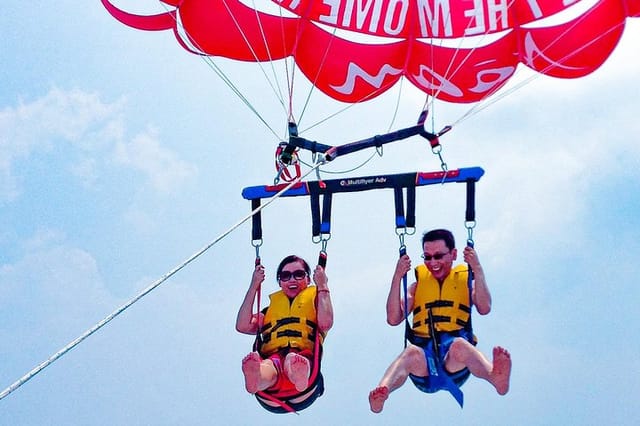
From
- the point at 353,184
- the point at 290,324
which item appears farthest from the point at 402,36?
the point at 290,324

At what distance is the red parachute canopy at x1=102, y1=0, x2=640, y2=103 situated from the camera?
6648mm

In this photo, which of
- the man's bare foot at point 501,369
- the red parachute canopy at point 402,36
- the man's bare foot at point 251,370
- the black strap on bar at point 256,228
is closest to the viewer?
the man's bare foot at point 501,369

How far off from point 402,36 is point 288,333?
2.77 metres

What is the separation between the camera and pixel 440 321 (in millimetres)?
5383

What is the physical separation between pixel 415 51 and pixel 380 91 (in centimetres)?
44

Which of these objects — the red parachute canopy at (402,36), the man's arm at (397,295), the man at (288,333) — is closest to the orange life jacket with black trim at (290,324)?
the man at (288,333)

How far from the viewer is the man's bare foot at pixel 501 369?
4770 mm

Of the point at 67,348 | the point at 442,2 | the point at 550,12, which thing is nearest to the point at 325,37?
the point at 442,2

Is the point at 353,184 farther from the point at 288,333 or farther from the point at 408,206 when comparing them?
the point at 288,333

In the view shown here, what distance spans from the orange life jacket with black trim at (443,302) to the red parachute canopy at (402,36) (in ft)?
5.73

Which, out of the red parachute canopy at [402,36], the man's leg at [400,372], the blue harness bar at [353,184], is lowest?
the man's leg at [400,372]

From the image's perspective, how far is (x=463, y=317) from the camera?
17.6 ft

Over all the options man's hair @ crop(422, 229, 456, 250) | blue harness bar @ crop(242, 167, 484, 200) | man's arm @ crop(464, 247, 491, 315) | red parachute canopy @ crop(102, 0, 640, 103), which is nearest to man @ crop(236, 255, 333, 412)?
blue harness bar @ crop(242, 167, 484, 200)

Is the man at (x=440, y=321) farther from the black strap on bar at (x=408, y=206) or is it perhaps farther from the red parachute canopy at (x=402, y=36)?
the red parachute canopy at (x=402, y=36)
